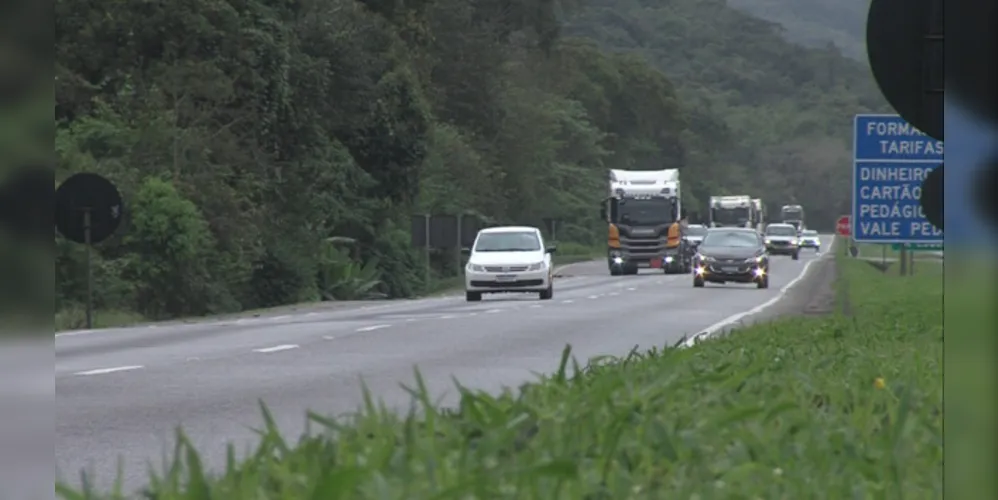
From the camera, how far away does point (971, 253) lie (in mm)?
2914

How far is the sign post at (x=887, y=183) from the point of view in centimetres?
1848

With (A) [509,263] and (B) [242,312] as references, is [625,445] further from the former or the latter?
(B) [242,312]

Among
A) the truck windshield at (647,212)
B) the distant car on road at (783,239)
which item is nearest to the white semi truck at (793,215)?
the distant car on road at (783,239)

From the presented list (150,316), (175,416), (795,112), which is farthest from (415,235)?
(175,416)

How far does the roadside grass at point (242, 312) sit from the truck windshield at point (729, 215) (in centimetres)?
2514

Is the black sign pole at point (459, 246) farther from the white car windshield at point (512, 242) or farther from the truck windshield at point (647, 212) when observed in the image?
the truck windshield at point (647, 212)

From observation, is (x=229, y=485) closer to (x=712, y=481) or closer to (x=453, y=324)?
(x=712, y=481)

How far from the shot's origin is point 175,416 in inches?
403

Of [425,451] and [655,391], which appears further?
[655,391]

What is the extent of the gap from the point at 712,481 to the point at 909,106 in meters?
1.57

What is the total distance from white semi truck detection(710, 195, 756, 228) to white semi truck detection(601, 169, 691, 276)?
13243mm

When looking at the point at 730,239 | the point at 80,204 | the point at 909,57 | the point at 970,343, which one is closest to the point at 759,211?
the point at 730,239

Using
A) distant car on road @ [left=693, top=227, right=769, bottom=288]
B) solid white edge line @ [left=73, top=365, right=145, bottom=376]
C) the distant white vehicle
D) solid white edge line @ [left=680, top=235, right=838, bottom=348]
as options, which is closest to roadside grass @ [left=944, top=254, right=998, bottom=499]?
solid white edge line @ [left=680, top=235, right=838, bottom=348]

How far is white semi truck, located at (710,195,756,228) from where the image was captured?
70.8 metres
